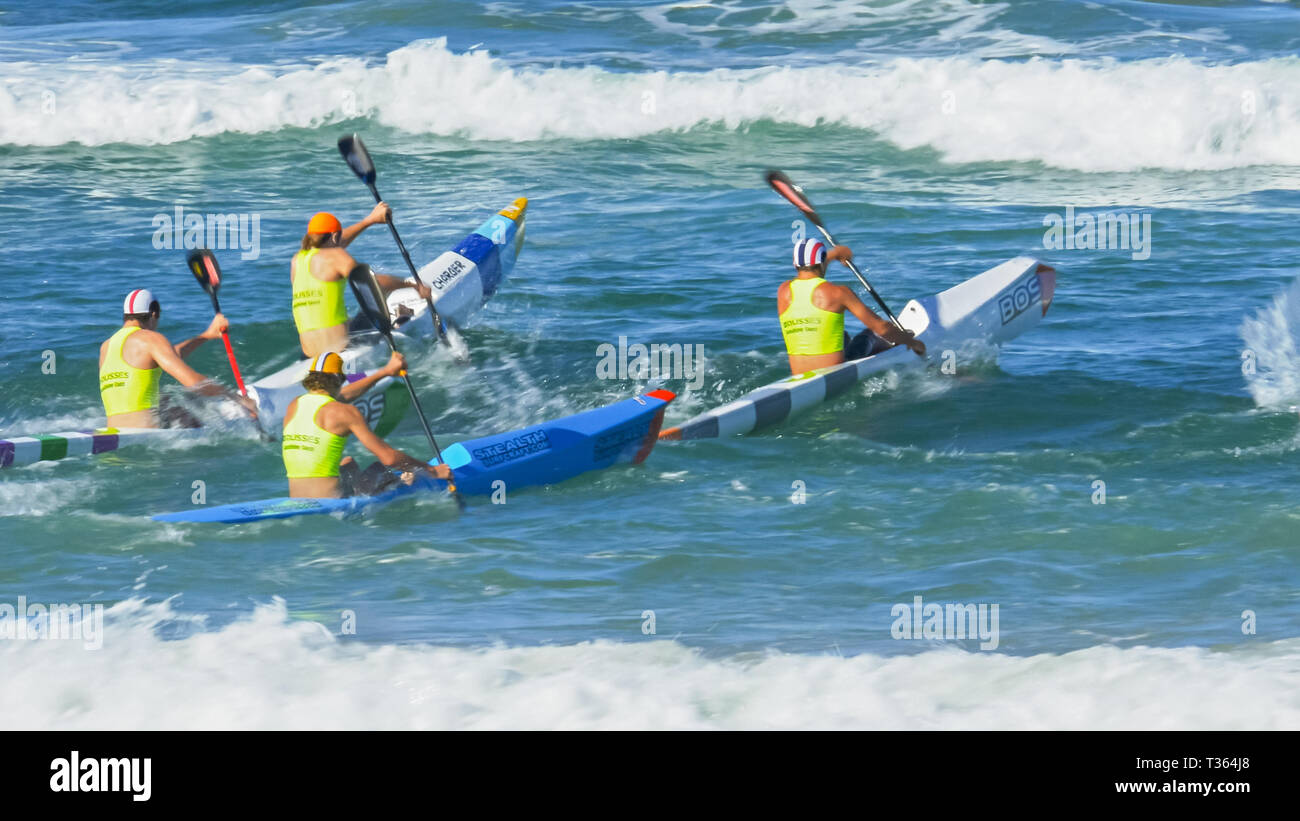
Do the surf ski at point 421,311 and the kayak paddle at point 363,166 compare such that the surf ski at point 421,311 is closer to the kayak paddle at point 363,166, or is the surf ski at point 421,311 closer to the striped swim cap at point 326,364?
the kayak paddle at point 363,166

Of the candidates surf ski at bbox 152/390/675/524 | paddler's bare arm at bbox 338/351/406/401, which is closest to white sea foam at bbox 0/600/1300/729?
surf ski at bbox 152/390/675/524

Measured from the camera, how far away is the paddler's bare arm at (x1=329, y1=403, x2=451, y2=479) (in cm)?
854

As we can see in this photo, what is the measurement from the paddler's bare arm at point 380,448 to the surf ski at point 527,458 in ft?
0.24

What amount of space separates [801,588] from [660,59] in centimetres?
1828

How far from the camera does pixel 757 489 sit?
9.43m

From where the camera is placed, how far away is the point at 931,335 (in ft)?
40.1

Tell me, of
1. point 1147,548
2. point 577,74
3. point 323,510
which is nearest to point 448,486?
point 323,510

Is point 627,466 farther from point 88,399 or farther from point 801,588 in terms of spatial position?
point 88,399

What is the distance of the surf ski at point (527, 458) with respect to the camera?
8.61m

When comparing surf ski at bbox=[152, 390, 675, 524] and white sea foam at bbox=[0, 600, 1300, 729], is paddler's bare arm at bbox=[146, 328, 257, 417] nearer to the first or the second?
surf ski at bbox=[152, 390, 675, 524]

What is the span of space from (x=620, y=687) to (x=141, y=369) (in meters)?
5.68

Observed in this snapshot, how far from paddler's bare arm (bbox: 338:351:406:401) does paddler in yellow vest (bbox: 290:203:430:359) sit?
2254mm

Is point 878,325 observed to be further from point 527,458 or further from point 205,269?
point 205,269

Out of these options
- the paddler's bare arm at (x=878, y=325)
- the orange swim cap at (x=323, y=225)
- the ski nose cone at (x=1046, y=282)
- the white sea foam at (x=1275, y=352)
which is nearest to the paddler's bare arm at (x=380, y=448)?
the orange swim cap at (x=323, y=225)
